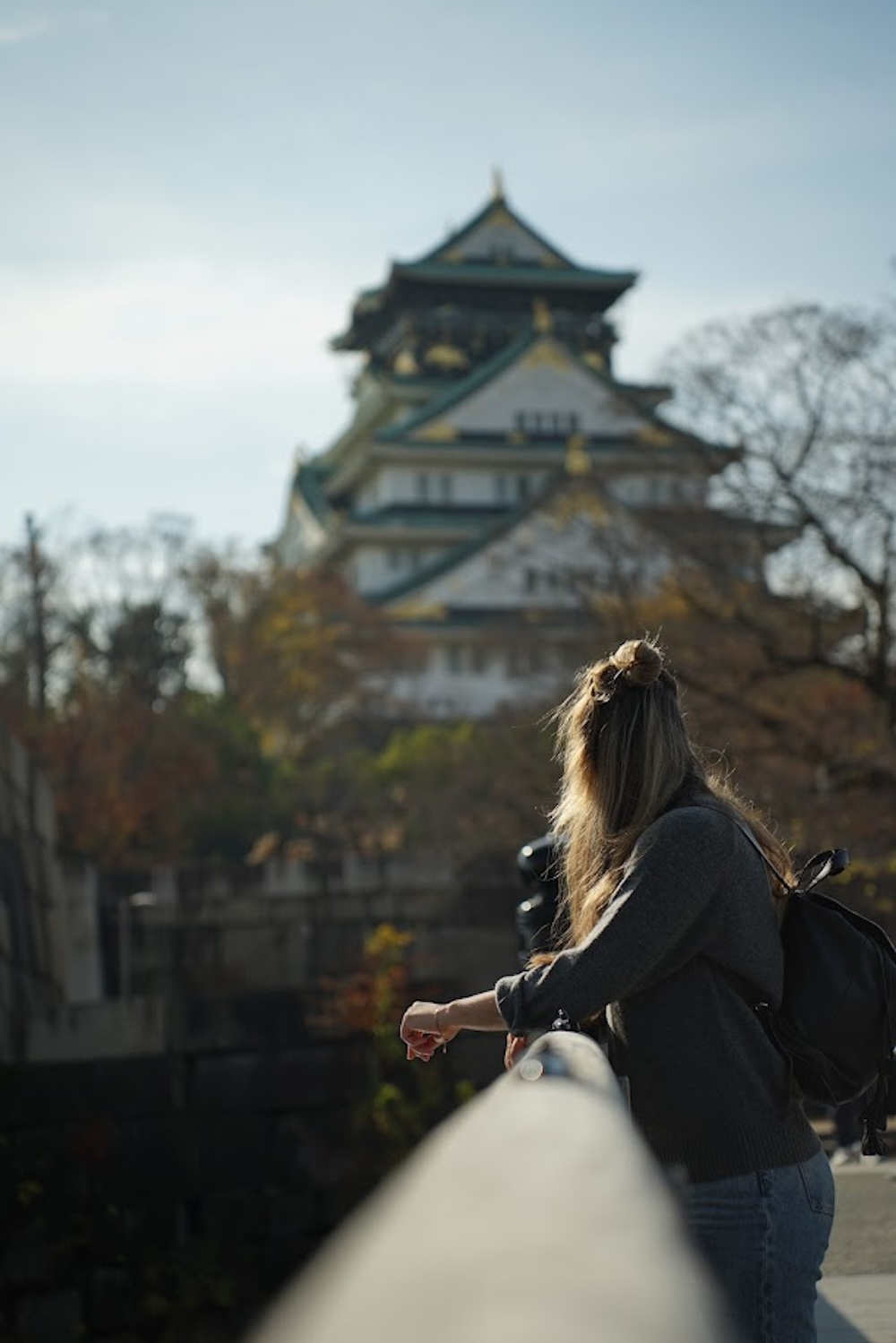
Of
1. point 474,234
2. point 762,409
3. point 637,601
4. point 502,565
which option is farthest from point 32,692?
point 474,234

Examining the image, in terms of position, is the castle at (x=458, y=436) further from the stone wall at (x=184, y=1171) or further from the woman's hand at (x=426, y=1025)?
the woman's hand at (x=426, y=1025)

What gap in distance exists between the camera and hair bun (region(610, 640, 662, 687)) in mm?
3461

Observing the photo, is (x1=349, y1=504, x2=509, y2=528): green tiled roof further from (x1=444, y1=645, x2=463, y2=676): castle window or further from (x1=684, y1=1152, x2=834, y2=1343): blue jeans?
(x1=684, y1=1152, x2=834, y2=1343): blue jeans

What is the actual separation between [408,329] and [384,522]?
8.90 meters

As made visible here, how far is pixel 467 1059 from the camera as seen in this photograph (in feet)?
37.4

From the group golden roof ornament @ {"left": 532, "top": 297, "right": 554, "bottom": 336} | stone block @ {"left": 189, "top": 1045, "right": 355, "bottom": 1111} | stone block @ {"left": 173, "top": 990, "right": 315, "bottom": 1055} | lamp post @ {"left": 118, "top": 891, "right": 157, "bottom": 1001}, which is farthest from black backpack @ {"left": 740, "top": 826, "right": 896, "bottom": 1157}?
golden roof ornament @ {"left": 532, "top": 297, "right": 554, "bottom": 336}

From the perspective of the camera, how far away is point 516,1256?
62.4 inches

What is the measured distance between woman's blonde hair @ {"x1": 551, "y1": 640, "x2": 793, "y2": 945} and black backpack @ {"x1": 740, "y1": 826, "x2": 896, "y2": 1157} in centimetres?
12

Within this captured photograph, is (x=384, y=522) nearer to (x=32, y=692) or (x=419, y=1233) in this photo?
(x=32, y=692)

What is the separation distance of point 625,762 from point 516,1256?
1943 millimetres

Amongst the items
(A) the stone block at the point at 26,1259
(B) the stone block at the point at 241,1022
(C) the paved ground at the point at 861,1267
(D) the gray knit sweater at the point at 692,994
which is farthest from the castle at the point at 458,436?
(D) the gray knit sweater at the point at 692,994

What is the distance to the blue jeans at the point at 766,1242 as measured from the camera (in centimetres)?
325

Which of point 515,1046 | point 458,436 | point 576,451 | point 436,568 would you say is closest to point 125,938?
point 515,1046

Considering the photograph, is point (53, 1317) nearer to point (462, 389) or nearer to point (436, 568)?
point (436, 568)
